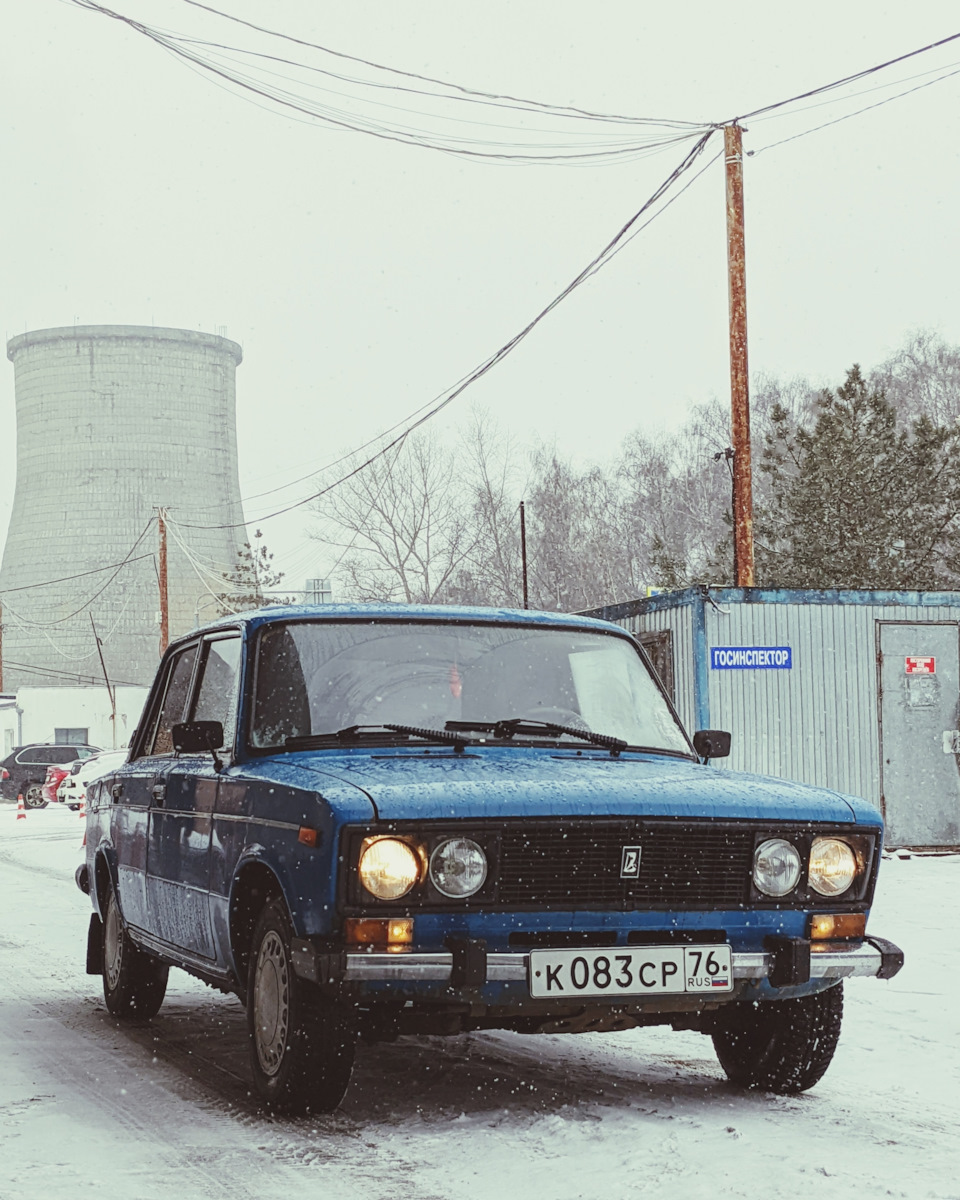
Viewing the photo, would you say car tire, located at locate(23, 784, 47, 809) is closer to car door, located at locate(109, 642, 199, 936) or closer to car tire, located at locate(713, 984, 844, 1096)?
car door, located at locate(109, 642, 199, 936)

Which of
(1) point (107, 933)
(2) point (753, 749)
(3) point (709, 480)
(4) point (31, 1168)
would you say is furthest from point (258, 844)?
(3) point (709, 480)

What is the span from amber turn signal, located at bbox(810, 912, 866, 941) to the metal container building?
11.8 meters

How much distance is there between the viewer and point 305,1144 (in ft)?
16.6

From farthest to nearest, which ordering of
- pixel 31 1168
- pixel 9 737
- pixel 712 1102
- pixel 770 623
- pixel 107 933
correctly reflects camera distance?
pixel 9 737 < pixel 770 623 < pixel 107 933 < pixel 712 1102 < pixel 31 1168

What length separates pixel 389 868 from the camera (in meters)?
5.00

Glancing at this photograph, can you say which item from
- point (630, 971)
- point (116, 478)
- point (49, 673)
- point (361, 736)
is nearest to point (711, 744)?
point (361, 736)

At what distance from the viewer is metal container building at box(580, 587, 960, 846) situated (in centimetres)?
1745

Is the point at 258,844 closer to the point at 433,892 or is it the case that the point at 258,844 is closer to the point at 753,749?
the point at 433,892

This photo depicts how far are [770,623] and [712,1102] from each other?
1216 cm

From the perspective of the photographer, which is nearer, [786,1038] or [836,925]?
[836,925]

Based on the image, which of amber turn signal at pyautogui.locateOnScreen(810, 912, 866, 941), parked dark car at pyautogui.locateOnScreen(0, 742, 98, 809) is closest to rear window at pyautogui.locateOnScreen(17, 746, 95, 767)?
parked dark car at pyautogui.locateOnScreen(0, 742, 98, 809)

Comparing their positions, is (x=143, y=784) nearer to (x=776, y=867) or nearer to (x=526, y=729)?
(x=526, y=729)

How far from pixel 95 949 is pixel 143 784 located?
128cm

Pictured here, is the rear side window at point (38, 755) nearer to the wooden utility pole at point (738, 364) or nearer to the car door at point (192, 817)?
the wooden utility pole at point (738, 364)
